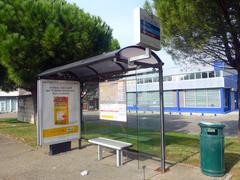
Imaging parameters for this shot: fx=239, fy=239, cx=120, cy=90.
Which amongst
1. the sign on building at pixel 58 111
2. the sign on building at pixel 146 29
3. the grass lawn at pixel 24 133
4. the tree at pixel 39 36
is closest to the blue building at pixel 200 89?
the grass lawn at pixel 24 133

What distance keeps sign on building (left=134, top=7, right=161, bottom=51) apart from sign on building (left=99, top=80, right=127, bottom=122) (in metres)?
1.68

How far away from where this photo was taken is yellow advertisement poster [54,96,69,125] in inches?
283

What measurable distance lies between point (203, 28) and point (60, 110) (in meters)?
5.26

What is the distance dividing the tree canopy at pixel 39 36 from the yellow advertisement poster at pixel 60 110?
310cm

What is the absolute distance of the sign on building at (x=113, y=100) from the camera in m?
6.36

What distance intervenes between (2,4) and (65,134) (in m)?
5.96

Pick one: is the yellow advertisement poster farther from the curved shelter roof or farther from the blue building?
the blue building

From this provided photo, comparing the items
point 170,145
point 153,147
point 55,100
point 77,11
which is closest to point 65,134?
point 55,100

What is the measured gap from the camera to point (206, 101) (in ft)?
99.0

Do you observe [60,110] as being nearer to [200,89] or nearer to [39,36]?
[39,36]

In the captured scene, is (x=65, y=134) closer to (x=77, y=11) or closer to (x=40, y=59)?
(x=40, y=59)

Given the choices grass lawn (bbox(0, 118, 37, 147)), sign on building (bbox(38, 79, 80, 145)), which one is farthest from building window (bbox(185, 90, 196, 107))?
sign on building (bbox(38, 79, 80, 145))

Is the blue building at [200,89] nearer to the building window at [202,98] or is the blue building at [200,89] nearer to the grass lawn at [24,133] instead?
the building window at [202,98]

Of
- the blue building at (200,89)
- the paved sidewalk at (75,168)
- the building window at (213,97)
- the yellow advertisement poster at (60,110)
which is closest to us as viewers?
the paved sidewalk at (75,168)
